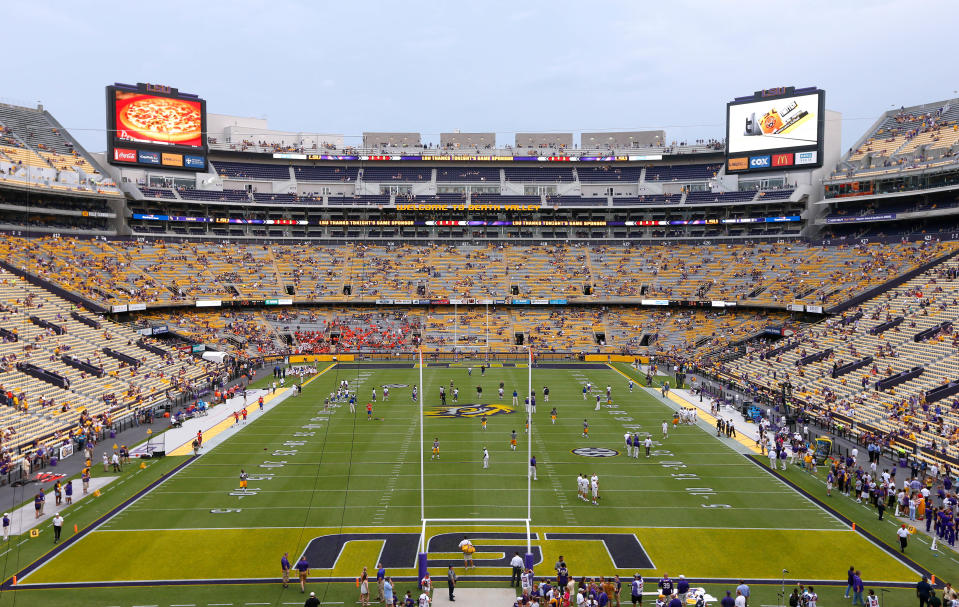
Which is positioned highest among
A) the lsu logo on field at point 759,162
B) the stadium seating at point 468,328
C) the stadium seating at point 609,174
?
the stadium seating at point 609,174

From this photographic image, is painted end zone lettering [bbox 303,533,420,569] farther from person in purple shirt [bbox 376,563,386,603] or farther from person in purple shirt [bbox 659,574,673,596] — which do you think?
person in purple shirt [bbox 659,574,673,596]

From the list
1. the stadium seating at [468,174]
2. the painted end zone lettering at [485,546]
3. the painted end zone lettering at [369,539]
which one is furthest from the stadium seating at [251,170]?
the painted end zone lettering at [485,546]

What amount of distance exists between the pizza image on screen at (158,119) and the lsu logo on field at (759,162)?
5984 centimetres

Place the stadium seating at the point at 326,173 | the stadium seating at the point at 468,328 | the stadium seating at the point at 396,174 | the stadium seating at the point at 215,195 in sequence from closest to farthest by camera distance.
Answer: the stadium seating at the point at 468,328 < the stadium seating at the point at 215,195 < the stadium seating at the point at 326,173 < the stadium seating at the point at 396,174

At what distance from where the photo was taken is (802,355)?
4312 centimetres

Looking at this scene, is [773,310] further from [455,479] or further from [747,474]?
[455,479]

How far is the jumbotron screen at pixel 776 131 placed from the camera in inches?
2490

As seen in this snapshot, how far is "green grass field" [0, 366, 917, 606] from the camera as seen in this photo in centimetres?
1678

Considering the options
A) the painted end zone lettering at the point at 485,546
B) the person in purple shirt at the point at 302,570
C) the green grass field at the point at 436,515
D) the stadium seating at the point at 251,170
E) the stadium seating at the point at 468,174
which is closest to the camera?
the person in purple shirt at the point at 302,570

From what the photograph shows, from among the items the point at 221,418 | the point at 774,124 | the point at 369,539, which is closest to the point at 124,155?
the point at 221,418

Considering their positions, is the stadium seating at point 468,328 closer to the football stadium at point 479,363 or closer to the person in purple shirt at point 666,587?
the football stadium at point 479,363

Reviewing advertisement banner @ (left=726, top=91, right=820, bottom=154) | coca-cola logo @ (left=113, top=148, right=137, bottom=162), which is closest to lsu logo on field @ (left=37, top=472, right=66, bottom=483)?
coca-cola logo @ (left=113, top=148, right=137, bottom=162)

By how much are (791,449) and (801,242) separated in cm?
4483

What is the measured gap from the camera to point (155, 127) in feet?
212
